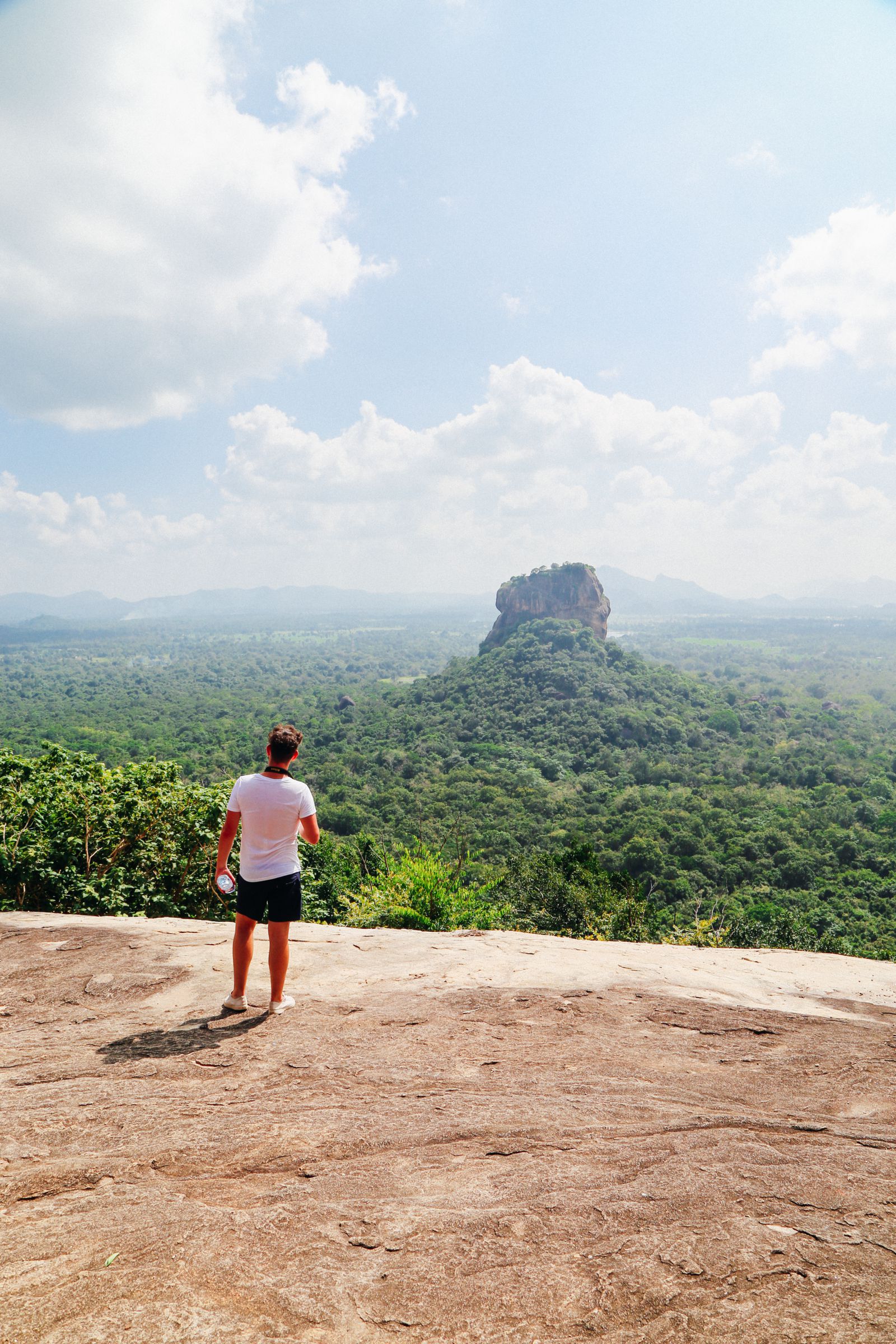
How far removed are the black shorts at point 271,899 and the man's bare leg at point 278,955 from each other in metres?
0.05

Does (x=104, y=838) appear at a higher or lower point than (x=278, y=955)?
lower

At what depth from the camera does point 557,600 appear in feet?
283

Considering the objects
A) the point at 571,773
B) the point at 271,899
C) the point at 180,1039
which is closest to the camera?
the point at 180,1039

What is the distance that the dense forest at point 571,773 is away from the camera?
953 inches

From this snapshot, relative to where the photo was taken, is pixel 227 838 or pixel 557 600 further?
pixel 557 600

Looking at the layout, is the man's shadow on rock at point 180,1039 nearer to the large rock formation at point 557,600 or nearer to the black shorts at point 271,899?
the black shorts at point 271,899

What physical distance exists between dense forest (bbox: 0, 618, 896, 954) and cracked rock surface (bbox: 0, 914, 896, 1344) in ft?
16.1

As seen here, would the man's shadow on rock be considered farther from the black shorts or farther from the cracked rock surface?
the black shorts

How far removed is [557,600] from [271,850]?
84669mm

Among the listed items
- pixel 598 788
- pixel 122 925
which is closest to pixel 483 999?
pixel 122 925

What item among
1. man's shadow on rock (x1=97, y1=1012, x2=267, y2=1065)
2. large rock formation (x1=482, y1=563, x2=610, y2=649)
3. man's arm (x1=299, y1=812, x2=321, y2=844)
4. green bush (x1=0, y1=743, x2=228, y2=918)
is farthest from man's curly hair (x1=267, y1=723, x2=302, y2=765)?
large rock formation (x1=482, y1=563, x2=610, y2=649)

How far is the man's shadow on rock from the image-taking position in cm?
360

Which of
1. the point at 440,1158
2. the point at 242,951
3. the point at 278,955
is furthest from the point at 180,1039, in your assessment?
the point at 440,1158

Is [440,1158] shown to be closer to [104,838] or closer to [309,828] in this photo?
[309,828]
